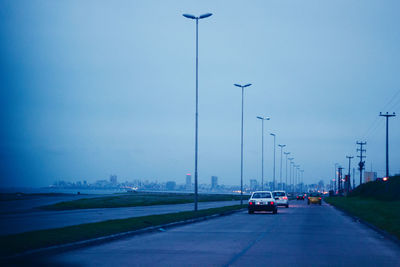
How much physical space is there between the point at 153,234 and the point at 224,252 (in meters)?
5.65

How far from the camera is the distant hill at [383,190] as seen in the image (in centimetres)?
7282

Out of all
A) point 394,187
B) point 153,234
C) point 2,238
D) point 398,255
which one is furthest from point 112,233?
point 394,187

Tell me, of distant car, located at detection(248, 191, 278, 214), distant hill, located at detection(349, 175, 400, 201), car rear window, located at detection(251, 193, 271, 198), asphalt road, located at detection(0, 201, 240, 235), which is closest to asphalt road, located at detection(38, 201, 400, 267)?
asphalt road, located at detection(0, 201, 240, 235)

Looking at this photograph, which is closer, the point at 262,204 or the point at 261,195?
the point at 262,204

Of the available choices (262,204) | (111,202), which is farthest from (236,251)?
(111,202)

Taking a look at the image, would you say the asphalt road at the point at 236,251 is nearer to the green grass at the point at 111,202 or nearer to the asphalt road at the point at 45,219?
the asphalt road at the point at 45,219

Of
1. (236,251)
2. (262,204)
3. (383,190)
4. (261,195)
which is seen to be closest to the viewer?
(236,251)

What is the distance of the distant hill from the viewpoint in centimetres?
7282

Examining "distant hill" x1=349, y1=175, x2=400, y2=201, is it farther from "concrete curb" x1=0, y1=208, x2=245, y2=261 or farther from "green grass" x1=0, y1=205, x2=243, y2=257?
"green grass" x1=0, y1=205, x2=243, y2=257

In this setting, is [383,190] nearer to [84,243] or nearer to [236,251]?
[236,251]

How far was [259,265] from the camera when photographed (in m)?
10.6

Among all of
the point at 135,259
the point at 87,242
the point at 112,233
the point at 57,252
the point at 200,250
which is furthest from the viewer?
the point at 112,233

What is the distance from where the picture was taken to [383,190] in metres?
82.4

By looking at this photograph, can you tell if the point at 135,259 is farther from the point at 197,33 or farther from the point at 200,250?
the point at 197,33
